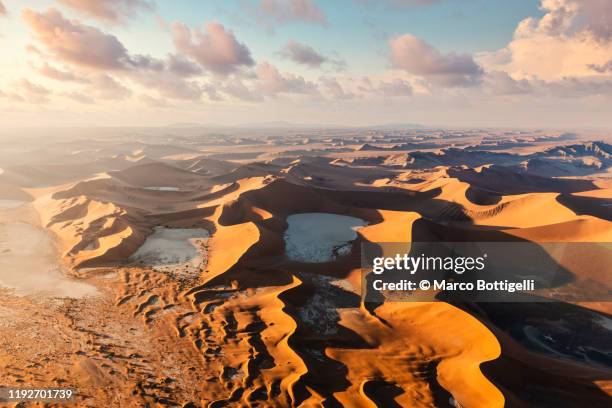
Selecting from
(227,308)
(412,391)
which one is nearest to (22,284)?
(227,308)

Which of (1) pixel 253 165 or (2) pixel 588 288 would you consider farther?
(1) pixel 253 165

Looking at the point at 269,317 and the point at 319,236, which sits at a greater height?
the point at 319,236

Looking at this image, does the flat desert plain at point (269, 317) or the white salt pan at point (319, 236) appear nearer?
the flat desert plain at point (269, 317)

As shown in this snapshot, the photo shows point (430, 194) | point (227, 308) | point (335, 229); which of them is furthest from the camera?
point (430, 194)

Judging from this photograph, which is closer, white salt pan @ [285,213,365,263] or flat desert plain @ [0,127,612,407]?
flat desert plain @ [0,127,612,407]

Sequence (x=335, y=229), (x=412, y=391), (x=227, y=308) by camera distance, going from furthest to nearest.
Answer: (x=335, y=229)
(x=227, y=308)
(x=412, y=391)

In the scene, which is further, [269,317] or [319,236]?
Result: [319,236]

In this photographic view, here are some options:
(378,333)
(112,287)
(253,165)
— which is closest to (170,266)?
(112,287)

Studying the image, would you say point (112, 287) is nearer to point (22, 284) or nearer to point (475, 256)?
point (22, 284)

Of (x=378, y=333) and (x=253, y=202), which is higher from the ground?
(x=253, y=202)
